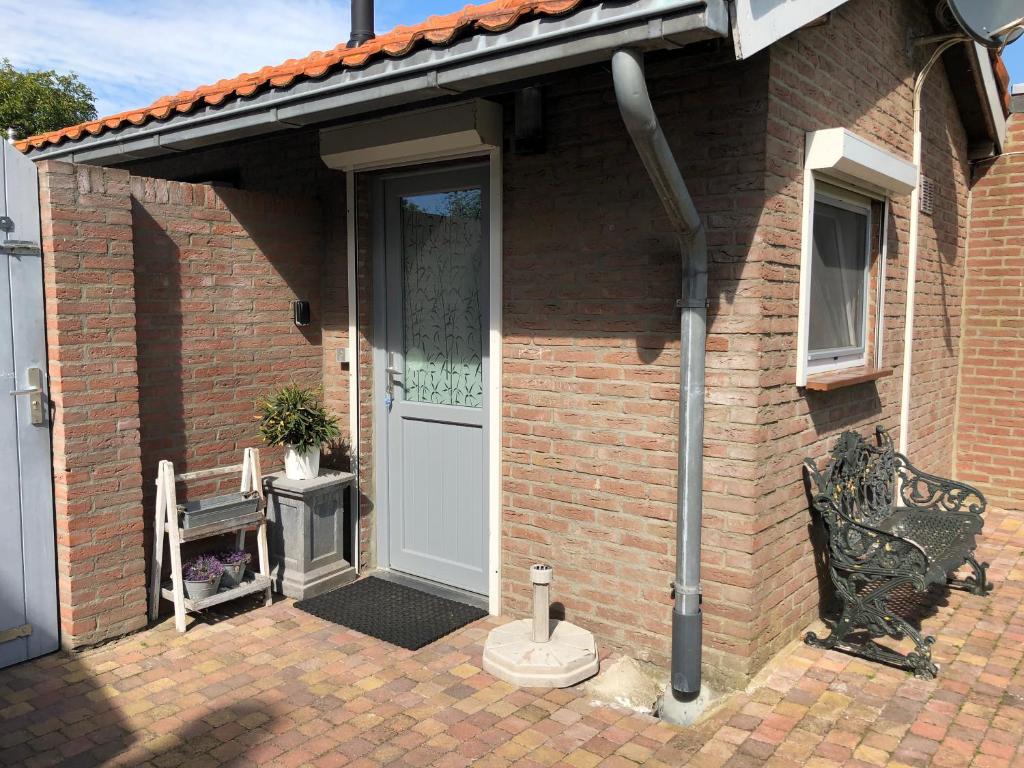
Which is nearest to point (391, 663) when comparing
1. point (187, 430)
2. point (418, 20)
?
point (187, 430)

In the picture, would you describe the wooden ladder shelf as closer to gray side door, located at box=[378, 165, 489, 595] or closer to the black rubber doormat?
the black rubber doormat

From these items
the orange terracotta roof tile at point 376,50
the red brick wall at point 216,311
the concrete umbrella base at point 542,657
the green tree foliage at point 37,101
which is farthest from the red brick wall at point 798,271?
the green tree foliage at point 37,101

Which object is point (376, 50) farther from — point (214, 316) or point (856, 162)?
point (856, 162)

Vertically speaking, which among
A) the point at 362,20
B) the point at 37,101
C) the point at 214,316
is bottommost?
the point at 214,316

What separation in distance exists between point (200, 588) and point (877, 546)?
3466 millimetres

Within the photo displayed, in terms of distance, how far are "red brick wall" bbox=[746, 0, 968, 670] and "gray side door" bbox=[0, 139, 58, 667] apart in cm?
335

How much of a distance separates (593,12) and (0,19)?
66.6 feet

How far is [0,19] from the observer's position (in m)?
17.7

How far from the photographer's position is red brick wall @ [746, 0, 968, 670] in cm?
348

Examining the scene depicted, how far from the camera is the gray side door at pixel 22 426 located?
12.0ft

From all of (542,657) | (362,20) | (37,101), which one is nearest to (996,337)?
(542,657)

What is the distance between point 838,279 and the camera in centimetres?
448

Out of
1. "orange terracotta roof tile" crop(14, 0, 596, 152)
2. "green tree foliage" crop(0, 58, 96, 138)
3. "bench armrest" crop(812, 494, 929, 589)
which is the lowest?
"bench armrest" crop(812, 494, 929, 589)

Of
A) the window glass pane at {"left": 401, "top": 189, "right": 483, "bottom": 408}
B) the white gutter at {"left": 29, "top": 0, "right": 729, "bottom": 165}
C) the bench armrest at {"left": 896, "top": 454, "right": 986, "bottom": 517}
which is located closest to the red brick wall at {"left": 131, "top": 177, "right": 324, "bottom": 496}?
the white gutter at {"left": 29, "top": 0, "right": 729, "bottom": 165}
